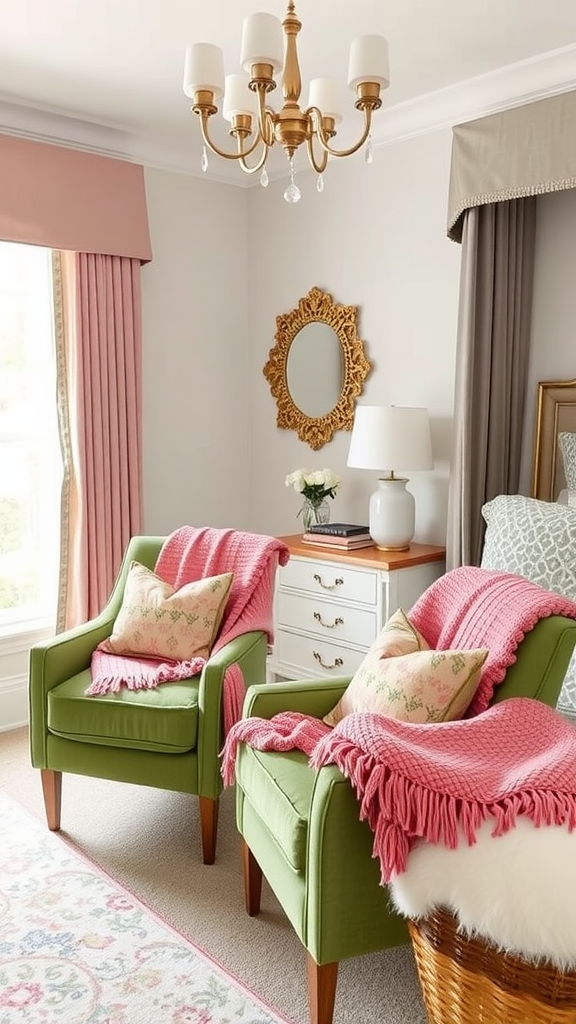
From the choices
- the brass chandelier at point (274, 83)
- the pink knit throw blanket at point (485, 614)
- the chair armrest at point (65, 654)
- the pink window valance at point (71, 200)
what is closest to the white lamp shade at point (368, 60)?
the brass chandelier at point (274, 83)

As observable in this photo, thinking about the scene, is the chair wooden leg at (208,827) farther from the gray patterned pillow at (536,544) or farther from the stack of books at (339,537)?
the stack of books at (339,537)

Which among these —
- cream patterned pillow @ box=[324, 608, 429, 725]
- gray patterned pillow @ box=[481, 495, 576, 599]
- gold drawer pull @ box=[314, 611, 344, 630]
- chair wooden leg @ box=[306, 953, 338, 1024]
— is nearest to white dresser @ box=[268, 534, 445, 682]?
gold drawer pull @ box=[314, 611, 344, 630]

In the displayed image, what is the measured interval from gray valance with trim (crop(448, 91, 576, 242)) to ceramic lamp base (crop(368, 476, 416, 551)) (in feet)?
3.38

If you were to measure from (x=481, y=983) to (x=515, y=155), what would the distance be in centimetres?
249

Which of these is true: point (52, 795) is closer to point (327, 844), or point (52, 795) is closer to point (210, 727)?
point (210, 727)

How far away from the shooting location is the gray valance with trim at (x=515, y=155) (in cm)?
279

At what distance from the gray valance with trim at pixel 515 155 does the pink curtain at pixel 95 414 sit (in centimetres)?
147

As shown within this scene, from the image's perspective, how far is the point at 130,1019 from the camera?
1.89 meters

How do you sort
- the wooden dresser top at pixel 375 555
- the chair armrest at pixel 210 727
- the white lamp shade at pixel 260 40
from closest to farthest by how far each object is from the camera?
the white lamp shade at pixel 260 40, the chair armrest at pixel 210 727, the wooden dresser top at pixel 375 555

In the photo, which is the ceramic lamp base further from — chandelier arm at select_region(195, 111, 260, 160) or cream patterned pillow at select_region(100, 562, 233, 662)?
chandelier arm at select_region(195, 111, 260, 160)

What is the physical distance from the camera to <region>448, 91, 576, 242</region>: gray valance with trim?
279 cm

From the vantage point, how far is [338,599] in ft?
11.5

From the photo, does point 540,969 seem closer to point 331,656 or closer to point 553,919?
point 553,919

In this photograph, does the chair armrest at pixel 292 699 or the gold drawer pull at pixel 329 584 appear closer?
the chair armrest at pixel 292 699
